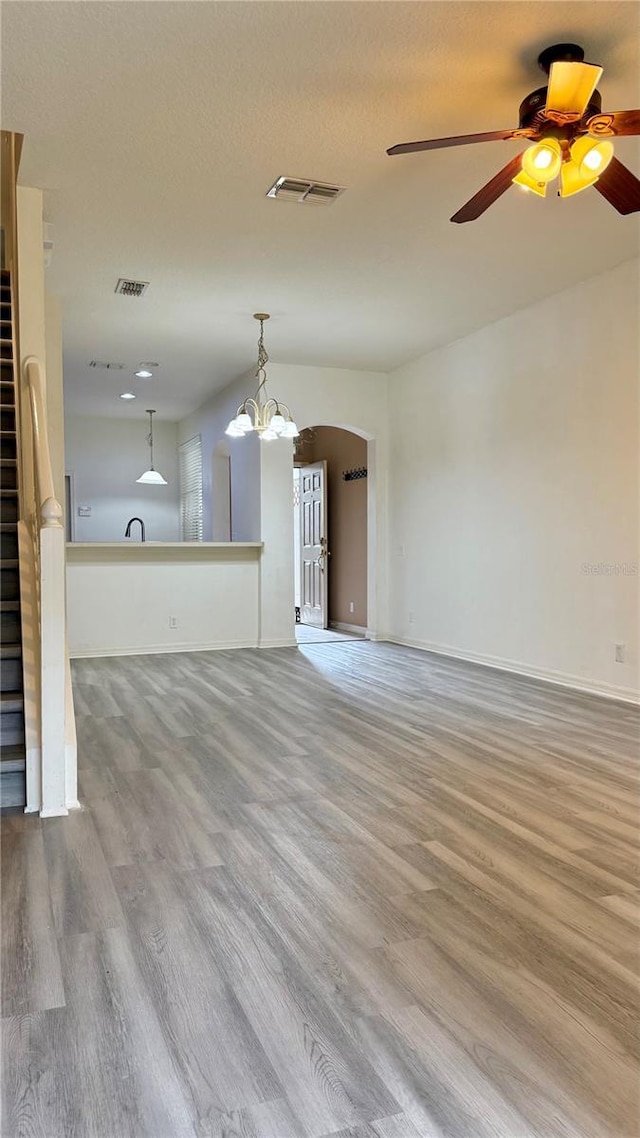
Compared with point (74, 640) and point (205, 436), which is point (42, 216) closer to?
point (74, 640)

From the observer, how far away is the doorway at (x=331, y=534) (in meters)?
8.49

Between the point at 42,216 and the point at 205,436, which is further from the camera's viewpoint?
the point at 205,436

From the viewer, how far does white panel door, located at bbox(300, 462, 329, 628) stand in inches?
365

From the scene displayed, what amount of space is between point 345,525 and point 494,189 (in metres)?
6.16

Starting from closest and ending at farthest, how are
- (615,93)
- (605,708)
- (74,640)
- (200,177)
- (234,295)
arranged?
(615,93) < (200,177) < (605,708) < (234,295) < (74,640)

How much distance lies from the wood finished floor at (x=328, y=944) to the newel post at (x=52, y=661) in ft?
0.53

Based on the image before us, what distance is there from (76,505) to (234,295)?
6.37 meters

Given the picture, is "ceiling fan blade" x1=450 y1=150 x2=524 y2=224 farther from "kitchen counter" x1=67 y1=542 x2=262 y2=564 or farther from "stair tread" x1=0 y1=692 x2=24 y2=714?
"kitchen counter" x1=67 y1=542 x2=262 y2=564

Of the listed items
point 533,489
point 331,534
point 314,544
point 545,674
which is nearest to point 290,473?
point 331,534

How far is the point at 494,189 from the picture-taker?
2.82 metres

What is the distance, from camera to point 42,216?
382cm

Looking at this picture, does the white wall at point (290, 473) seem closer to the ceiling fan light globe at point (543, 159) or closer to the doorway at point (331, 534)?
the doorway at point (331, 534)

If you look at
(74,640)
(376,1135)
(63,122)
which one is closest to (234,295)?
(63,122)

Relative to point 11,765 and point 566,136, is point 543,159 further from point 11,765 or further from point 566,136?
point 11,765
